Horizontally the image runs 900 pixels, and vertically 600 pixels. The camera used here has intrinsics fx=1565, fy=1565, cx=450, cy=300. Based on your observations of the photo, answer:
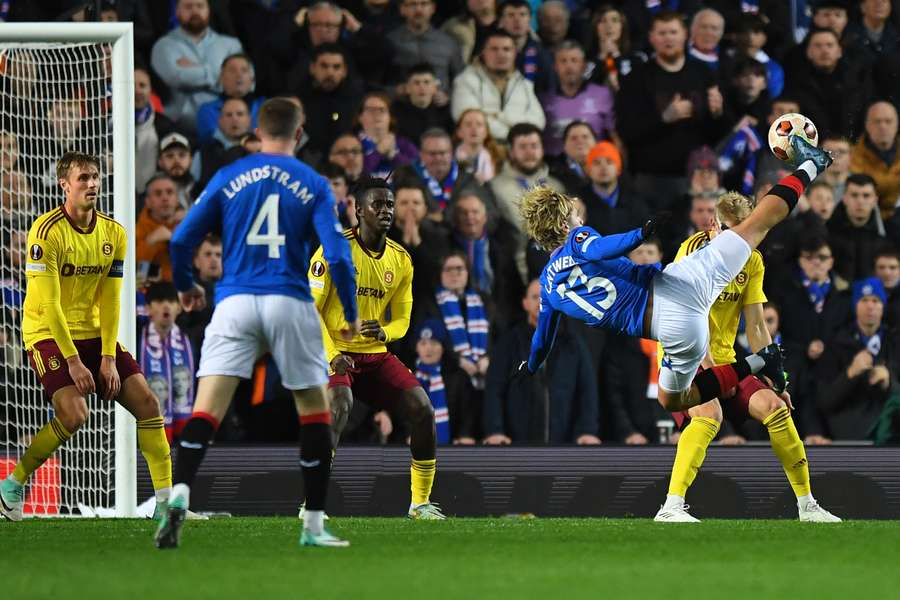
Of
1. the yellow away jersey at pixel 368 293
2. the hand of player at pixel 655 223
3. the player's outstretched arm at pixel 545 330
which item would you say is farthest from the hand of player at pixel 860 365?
the hand of player at pixel 655 223

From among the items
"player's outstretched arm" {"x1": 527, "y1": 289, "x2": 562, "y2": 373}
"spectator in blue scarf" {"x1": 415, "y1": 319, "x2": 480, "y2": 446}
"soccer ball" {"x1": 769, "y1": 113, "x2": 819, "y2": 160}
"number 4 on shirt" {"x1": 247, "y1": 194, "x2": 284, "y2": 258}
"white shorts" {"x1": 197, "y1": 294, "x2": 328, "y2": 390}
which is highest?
"soccer ball" {"x1": 769, "y1": 113, "x2": 819, "y2": 160}

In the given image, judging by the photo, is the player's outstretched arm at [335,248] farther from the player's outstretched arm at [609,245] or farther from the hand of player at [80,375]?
the hand of player at [80,375]

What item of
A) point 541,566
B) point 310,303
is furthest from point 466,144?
point 541,566

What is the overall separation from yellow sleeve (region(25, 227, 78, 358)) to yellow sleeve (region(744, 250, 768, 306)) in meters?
4.26

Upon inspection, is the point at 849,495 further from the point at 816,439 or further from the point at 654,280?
the point at 654,280

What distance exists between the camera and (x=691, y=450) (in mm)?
10078

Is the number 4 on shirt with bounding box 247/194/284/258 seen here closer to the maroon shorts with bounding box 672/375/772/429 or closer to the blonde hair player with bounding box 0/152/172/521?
the blonde hair player with bounding box 0/152/172/521

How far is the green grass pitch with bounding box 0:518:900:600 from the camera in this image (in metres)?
5.87

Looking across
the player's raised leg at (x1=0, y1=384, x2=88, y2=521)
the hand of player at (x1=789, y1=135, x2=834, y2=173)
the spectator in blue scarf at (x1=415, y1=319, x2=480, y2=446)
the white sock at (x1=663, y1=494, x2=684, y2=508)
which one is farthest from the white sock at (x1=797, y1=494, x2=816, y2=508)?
the player's raised leg at (x1=0, y1=384, x2=88, y2=521)

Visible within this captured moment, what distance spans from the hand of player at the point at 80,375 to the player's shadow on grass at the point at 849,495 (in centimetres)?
515

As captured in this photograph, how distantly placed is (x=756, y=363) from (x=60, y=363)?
433cm

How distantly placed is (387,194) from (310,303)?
260 centimetres

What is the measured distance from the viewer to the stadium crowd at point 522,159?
41.4ft

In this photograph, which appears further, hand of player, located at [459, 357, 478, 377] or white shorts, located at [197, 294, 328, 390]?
hand of player, located at [459, 357, 478, 377]
